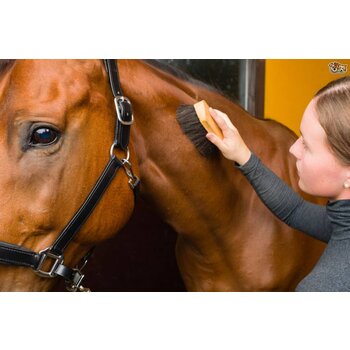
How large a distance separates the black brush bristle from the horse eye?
32cm

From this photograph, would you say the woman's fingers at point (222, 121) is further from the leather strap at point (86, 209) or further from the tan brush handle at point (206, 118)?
the leather strap at point (86, 209)

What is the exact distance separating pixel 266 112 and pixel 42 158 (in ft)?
3.98

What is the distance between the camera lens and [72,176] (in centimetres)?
78

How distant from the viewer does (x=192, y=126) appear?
3.16 ft

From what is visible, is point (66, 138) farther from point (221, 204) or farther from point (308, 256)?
point (308, 256)

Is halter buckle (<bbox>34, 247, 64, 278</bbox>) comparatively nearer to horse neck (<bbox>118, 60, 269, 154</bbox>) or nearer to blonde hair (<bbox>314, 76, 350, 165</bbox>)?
horse neck (<bbox>118, 60, 269, 154</bbox>)

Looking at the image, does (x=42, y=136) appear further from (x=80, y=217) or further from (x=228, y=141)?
(x=228, y=141)

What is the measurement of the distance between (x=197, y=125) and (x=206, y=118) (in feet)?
0.14

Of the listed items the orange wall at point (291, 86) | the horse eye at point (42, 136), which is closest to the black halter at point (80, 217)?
the horse eye at point (42, 136)

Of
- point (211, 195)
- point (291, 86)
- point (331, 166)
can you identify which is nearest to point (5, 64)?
point (211, 195)

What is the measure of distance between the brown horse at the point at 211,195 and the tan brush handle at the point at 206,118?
0.06 meters

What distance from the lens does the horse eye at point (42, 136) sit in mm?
739

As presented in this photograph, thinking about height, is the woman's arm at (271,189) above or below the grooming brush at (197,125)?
below

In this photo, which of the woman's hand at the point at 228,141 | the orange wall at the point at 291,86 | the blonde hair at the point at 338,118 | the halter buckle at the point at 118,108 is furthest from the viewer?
the orange wall at the point at 291,86
